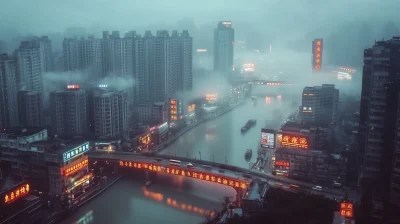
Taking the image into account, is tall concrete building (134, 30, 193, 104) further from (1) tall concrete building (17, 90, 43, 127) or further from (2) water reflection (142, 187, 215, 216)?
(2) water reflection (142, 187, 215, 216)

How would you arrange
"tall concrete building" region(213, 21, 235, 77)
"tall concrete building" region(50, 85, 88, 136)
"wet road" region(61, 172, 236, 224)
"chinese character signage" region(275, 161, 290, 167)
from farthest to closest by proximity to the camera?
"tall concrete building" region(213, 21, 235, 77) → "tall concrete building" region(50, 85, 88, 136) → "chinese character signage" region(275, 161, 290, 167) → "wet road" region(61, 172, 236, 224)

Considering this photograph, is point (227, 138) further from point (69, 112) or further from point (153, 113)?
point (69, 112)

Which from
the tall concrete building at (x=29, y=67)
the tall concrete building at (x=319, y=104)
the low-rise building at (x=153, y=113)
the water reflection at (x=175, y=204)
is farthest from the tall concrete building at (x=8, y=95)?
the tall concrete building at (x=319, y=104)

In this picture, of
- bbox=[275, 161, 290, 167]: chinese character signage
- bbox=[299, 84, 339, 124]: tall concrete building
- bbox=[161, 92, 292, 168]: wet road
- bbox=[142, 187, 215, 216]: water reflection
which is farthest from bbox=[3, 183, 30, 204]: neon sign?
bbox=[299, 84, 339, 124]: tall concrete building

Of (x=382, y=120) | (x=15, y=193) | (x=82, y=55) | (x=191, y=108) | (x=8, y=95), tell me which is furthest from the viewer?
(x=82, y=55)

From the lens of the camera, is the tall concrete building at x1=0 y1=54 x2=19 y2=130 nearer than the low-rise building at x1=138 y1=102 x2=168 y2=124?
Yes

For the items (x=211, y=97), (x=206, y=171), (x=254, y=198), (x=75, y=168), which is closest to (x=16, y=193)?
(x=75, y=168)

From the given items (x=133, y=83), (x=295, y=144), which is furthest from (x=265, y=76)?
(x=295, y=144)

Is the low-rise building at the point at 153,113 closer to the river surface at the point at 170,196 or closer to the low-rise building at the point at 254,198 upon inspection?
the river surface at the point at 170,196
